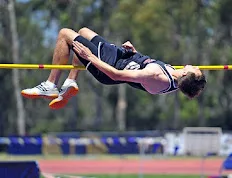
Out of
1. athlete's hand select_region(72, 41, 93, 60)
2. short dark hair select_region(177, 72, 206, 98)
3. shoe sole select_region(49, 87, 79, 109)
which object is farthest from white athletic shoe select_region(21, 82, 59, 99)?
short dark hair select_region(177, 72, 206, 98)

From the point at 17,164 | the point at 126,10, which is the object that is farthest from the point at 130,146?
the point at 17,164

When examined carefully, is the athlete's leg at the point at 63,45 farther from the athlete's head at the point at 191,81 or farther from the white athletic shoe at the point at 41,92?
the athlete's head at the point at 191,81

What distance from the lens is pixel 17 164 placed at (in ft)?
29.3

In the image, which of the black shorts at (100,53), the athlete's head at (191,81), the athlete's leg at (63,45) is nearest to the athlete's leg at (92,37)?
the black shorts at (100,53)

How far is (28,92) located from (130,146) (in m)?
19.1

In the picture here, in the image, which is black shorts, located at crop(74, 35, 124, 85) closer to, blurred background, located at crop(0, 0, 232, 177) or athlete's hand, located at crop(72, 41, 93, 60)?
athlete's hand, located at crop(72, 41, 93, 60)

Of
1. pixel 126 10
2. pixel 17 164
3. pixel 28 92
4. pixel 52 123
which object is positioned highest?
pixel 126 10

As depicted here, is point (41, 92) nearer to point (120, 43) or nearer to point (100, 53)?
point (100, 53)

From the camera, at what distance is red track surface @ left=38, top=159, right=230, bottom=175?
19.9 meters

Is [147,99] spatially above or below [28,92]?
below

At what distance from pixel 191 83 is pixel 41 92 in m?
1.97

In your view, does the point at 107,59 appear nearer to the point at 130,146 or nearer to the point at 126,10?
the point at 130,146

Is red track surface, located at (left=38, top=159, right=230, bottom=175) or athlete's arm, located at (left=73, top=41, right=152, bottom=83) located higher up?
athlete's arm, located at (left=73, top=41, right=152, bottom=83)

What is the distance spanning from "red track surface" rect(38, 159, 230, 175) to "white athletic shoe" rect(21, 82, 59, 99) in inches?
411
